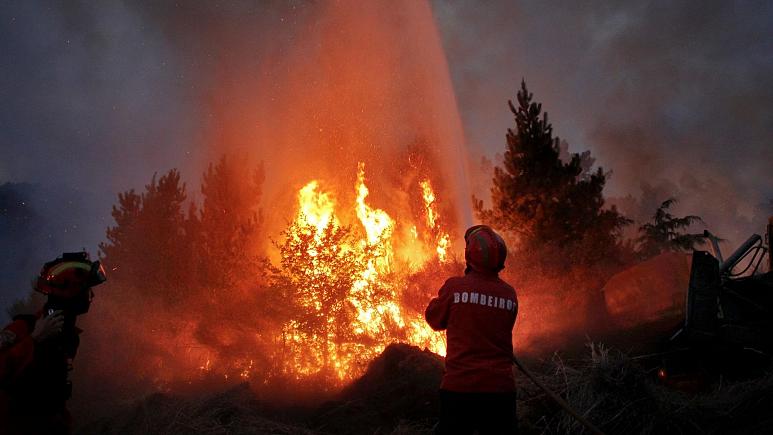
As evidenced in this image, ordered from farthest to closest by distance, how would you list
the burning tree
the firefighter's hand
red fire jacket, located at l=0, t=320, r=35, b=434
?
the burning tree → the firefighter's hand → red fire jacket, located at l=0, t=320, r=35, b=434

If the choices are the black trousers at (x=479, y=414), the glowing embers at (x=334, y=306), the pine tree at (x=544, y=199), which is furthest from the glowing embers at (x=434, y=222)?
the black trousers at (x=479, y=414)

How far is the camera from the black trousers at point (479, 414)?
3.58m

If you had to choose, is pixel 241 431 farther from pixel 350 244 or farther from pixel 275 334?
pixel 275 334

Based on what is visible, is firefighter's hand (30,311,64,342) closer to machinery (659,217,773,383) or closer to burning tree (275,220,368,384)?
machinery (659,217,773,383)

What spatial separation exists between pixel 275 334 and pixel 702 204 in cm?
8620

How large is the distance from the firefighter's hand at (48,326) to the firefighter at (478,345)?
3.13 meters

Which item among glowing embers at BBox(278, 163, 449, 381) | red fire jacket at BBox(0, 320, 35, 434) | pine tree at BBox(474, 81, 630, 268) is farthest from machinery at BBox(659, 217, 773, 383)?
pine tree at BBox(474, 81, 630, 268)

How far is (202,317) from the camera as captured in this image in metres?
24.3

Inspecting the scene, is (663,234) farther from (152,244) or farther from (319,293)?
(152,244)

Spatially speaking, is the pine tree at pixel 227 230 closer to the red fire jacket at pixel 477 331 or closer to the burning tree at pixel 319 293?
the burning tree at pixel 319 293

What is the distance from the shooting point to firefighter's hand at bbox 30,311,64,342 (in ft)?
11.5

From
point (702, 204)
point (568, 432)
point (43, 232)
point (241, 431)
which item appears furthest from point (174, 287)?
point (702, 204)

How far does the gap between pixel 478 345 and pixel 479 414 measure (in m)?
0.55

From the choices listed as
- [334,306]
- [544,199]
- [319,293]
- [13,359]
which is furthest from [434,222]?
[13,359]
